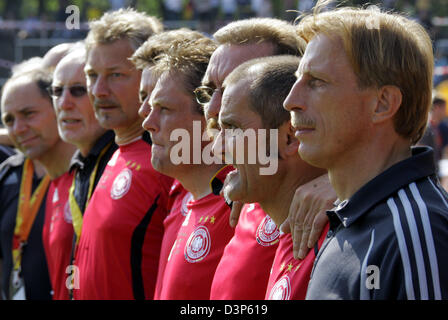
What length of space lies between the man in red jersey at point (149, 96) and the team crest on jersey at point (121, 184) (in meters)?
0.26

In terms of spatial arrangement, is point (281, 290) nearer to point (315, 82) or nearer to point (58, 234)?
point (315, 82)

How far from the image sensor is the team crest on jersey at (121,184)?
154 inches

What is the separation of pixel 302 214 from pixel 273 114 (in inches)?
16.7

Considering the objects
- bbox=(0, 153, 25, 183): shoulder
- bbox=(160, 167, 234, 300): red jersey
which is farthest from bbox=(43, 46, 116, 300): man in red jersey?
bbox=(160, 167, 234, 300): red jersey

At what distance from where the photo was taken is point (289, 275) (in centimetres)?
240

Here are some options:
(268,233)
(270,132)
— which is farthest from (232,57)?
(268,233)

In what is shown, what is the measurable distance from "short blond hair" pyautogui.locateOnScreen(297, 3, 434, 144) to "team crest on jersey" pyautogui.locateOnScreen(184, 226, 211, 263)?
1280mm

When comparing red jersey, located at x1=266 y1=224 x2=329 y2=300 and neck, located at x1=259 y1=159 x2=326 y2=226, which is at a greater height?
neck, located at x1=259 y1=159 x2=326 y2=226

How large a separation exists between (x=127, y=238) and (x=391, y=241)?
86.4 inches

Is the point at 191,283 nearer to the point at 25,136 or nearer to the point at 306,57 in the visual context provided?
the point at 306,57

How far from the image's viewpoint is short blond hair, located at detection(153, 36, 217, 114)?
11.4 ft

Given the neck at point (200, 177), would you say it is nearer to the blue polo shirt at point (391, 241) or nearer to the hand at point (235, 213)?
the hand at point (235, 213)

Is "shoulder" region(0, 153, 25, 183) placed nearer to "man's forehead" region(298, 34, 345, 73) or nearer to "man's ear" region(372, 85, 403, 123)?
"man's forehead" region(298, 34, 345, 73)
